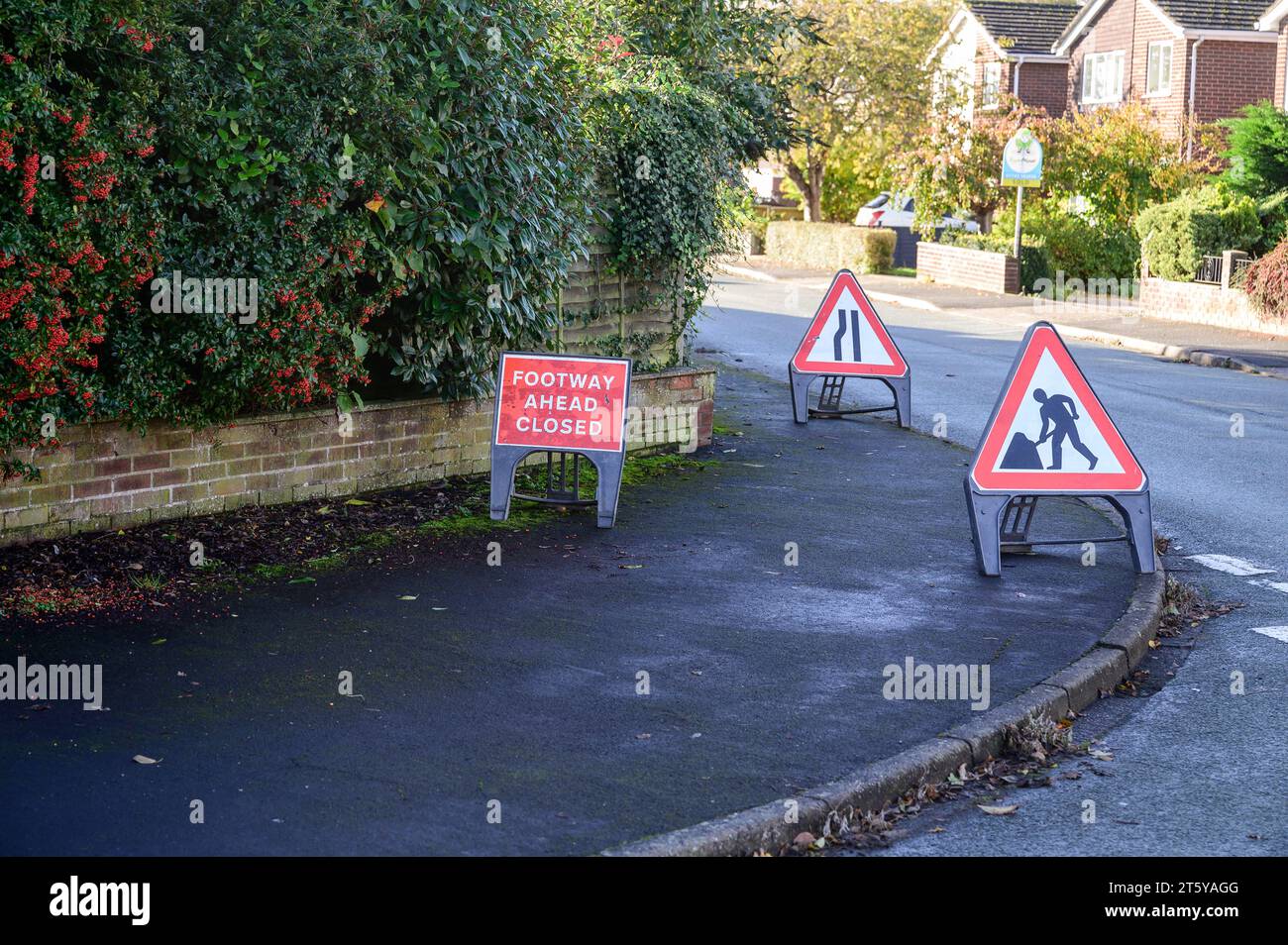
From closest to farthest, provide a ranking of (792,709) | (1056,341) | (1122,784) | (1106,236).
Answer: (1122,784)
(792,709)
(1056,341)
(1106,236)

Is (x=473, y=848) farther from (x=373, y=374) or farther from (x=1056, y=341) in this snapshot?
(x=373, y=374)

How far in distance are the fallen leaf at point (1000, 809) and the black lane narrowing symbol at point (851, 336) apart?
27.3 feet

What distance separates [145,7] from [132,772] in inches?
162

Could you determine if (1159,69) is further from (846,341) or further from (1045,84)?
(846,341)

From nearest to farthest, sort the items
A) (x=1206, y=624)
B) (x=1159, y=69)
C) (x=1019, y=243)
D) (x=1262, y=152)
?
1. (x=1206, y=624)
2. (x=1262, y=152)
3. (x=1019, y=243)
4. (x=1159, y=69)

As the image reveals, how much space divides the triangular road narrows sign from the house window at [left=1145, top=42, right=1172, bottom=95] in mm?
35389

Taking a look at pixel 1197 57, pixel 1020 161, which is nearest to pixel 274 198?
pixel 1020 161

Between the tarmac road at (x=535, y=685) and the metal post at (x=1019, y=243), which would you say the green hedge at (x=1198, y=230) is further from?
the tarmac road at (x=535, y=685)

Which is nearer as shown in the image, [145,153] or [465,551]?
[145,153]

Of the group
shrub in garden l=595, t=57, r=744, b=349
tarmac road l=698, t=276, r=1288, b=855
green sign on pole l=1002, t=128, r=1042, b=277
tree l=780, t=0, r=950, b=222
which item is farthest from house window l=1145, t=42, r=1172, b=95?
shrub in garden l=595, t=57, r=744, b=349

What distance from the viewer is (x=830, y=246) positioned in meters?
38.0

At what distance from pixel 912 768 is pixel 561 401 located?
4494mm

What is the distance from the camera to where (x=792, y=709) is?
19.5 ft

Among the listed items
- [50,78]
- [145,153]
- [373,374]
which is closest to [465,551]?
[373,374]
